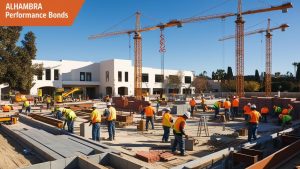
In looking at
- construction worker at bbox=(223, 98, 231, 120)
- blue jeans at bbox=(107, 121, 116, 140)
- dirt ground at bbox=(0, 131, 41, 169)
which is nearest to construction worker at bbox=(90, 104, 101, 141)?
blue jeans at bbox=(107, 121, 116, 140)

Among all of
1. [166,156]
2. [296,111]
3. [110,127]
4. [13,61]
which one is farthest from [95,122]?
[13,61]

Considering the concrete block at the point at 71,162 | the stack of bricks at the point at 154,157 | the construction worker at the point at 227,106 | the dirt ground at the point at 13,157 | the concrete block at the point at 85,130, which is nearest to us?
the concrete block at the point at 71,162

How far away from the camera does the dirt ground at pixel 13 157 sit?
33.1ft

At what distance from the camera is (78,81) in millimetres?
59156

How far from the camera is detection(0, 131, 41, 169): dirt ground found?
1008 cm

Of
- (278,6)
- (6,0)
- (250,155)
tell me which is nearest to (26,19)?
(6,0)

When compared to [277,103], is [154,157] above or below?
below

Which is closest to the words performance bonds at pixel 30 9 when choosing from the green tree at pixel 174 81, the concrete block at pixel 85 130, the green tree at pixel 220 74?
the concrete block at pixel 85 130

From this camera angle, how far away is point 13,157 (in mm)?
11000

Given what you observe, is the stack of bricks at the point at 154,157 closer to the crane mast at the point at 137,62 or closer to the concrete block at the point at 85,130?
the concrete block at the point at 85,130

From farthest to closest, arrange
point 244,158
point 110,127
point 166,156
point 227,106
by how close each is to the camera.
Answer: point 227,106 < point 110,127 < point 166,156 < point 244,158

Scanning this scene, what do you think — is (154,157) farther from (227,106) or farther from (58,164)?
(227,106)

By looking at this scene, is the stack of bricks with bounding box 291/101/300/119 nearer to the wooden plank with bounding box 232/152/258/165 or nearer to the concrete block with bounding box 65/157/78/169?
the wooden plank with bounding box 232/152/258/165

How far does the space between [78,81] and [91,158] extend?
51.2 metres
